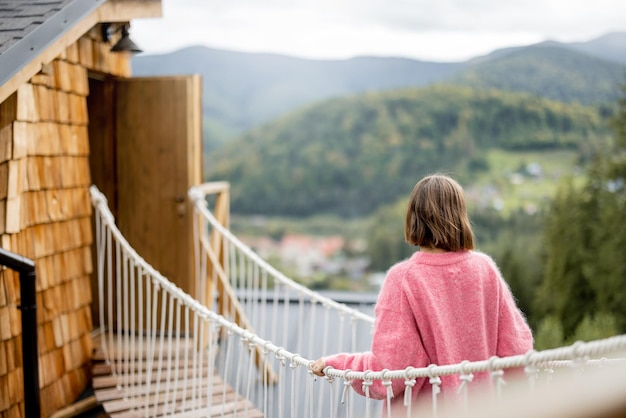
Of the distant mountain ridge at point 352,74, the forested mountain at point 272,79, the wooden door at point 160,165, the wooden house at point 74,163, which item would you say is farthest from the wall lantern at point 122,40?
the forested mountain at point 272,79

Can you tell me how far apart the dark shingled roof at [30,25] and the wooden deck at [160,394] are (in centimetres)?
131

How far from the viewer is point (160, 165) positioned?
3762 millimetres

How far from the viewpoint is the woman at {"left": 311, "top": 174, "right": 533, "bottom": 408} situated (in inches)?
69.1

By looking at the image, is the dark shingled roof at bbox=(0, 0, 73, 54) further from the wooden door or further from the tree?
the tree

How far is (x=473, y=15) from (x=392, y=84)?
19.4 ft

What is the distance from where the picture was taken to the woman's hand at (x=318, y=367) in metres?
1.92

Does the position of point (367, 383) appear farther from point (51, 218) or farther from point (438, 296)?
point (51, 218)

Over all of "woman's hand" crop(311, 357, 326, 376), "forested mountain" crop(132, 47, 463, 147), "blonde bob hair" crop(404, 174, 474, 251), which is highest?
"forested mountain" crop(132, 47, 463, 147)

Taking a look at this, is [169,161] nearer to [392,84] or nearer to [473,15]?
[392,84]

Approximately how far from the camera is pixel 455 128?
2791 cm

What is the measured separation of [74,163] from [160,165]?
0.60 metres

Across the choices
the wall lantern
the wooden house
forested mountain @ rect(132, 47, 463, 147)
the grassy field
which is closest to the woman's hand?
the wooden house

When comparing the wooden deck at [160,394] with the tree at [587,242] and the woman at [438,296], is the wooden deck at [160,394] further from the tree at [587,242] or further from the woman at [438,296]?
the tree at [587,242]

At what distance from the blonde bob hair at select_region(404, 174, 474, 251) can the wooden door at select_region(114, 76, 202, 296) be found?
7.03 ft
